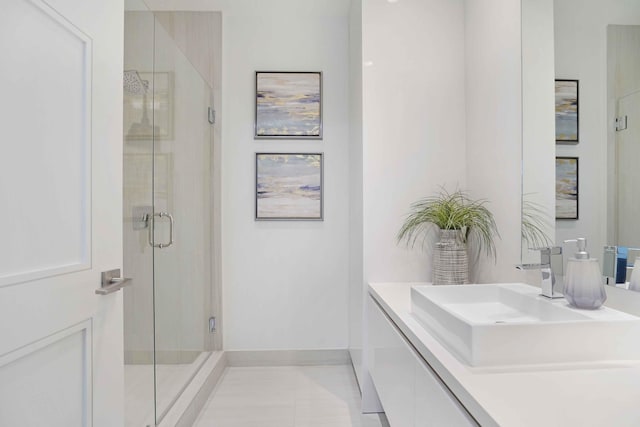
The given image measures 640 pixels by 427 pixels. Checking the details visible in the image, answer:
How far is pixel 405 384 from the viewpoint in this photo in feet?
4.10

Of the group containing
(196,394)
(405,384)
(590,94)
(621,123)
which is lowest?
(196,394)

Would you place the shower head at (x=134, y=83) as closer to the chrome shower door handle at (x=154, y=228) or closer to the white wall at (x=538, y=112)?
the chrome shower door handle at (x=154, y=228)

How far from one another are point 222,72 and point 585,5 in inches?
87.0

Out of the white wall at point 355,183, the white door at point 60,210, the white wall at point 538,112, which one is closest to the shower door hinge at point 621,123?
the white wall at point 538,112

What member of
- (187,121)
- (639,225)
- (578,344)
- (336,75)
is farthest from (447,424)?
(336,75)

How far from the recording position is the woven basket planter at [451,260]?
6.11 feet

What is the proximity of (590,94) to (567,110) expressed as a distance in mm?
83

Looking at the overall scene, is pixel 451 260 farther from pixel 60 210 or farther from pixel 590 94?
pixel 60 210

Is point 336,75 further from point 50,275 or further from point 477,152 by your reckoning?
point 50,275

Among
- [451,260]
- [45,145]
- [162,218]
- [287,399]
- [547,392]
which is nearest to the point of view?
[547,392]

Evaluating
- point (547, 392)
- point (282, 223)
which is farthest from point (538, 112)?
point (282, 223)

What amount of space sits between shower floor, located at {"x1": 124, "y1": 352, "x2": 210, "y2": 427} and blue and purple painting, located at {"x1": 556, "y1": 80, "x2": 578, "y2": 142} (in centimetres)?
177

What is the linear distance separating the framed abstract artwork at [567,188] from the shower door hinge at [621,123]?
0.16 m

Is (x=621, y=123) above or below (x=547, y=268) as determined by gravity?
above
